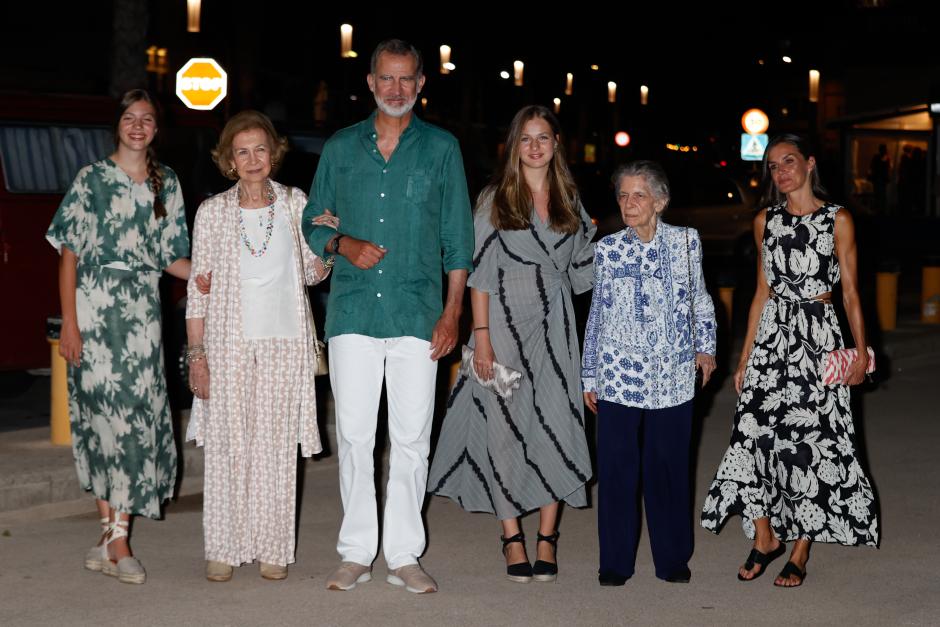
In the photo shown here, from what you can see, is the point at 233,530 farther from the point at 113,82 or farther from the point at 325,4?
the point at 325,4

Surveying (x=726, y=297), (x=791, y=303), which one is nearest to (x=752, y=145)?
(x=726, y=297)

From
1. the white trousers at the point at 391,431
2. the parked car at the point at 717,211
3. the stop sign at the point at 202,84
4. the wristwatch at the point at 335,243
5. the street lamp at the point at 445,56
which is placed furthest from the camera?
the street lamp at the point at 445,56

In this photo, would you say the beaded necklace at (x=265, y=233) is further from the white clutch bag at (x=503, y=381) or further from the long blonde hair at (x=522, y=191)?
the white clutch bag at (x=503, y=381)

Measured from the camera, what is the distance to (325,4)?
125ft

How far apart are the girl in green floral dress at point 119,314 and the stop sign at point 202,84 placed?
45.8ft

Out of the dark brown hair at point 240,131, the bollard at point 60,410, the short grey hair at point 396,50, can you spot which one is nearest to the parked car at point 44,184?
the bollard at point 60,410

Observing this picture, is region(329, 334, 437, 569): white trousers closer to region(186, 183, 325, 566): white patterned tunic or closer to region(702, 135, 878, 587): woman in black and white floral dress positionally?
region(186, 183, 325, 566): white patterned tunic

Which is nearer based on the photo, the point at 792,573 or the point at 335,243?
the point at 335,243

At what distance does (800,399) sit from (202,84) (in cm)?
1509

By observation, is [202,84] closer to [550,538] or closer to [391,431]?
[391,431]

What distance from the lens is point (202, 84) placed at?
19.3 meters

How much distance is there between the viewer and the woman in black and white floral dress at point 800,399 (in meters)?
5.62

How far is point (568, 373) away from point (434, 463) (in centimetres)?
73

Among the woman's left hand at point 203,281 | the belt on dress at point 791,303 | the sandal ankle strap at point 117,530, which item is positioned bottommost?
the sandal ankle strap at point 117,530
